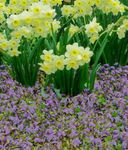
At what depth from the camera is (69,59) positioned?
3742mm

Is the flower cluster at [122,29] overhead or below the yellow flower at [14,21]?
below

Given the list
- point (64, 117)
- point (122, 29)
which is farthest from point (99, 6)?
point (64, 117)

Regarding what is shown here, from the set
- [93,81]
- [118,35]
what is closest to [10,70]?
[93,81]

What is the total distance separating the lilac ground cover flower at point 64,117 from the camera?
332 cm

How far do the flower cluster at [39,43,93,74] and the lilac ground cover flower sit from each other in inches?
12.2

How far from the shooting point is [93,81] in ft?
13.7

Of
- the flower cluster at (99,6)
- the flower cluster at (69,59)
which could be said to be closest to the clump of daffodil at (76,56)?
the flower cluster at (69,59)

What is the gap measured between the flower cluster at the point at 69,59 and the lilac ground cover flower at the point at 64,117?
31cm

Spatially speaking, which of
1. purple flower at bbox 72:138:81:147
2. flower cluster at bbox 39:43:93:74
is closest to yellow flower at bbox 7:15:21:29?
flower cluster at bbox 39:43:93:74

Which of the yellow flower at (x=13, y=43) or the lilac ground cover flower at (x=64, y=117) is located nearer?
the lilac ground cover flower at (x=64, y=117)

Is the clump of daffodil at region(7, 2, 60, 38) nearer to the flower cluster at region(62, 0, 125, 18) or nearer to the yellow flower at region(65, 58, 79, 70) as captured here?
the yellow flower at region(65, 58, 79, 70)

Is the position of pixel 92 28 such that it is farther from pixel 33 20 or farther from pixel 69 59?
pixel 33 20

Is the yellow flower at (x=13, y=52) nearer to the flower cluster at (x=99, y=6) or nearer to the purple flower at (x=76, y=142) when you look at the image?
the flower cluster at (x=99, y=6)

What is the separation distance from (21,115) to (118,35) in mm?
1266
